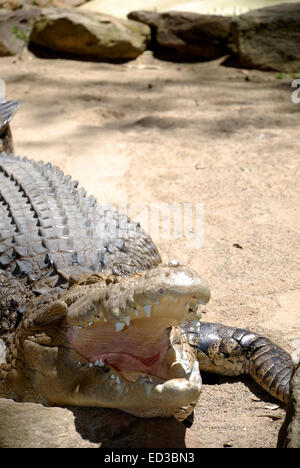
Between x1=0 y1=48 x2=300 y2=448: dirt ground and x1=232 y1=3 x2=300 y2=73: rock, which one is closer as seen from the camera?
x1=0 y1=48 x2=300 y2=448: dirt ground

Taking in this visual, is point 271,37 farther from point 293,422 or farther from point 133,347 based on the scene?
point 293,422

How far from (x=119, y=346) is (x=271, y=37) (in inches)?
236

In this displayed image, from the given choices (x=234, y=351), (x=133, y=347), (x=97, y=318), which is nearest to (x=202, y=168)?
(x=234, y=351)

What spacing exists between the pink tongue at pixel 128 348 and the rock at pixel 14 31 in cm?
686

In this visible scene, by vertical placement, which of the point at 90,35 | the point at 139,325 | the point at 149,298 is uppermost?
the point at 149,298

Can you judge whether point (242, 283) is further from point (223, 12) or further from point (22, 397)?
point (223, 12)

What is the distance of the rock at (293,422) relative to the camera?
68.1 inches

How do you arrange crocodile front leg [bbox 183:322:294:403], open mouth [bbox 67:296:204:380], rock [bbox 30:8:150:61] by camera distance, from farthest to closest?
1. rock [bbox 30:8:150:61]
2. crocodile front leg [bbox 183:322:294:403]
3. open mouth [bbox 67:296:204:380]

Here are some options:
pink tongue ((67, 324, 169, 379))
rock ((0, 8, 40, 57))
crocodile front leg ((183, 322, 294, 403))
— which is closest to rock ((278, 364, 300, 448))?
pink tongue ((67, 324, 169, 379))

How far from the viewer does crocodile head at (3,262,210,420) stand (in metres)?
1.69

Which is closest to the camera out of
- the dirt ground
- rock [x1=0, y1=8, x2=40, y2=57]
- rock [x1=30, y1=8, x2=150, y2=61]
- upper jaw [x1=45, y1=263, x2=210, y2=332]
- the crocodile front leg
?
upper jaw [x1=45, y1=263, x2=210, y2=332]

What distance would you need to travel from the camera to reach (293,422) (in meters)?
1.79

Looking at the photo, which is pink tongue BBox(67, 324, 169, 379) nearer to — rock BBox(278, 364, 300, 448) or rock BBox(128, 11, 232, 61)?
rock BBox(278, 364, 300, 448)

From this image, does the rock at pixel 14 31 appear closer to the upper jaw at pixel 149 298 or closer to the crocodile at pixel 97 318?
the crocodile at pixel 97 318
